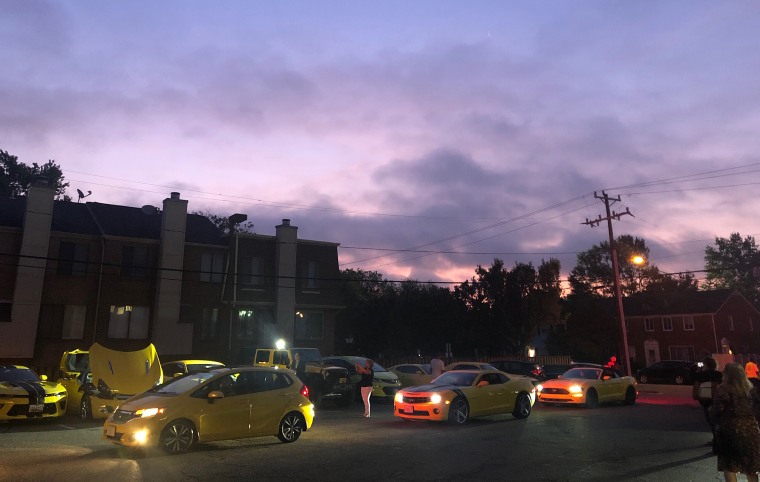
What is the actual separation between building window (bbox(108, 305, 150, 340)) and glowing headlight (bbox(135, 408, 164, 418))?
2454cm

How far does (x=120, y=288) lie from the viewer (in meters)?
31.8

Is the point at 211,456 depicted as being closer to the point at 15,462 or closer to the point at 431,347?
the point at 15,462

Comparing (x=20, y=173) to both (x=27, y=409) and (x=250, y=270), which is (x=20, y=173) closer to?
(x=250, y=270)

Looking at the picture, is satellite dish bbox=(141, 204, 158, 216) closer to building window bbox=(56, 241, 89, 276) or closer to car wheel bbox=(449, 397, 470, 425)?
building window bbox=(56, 241, 89, 276)

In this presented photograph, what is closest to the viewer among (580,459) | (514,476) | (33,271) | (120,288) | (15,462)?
(514,476)

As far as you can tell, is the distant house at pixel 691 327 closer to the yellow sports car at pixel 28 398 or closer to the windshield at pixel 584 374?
the windshield at pixel 584 374

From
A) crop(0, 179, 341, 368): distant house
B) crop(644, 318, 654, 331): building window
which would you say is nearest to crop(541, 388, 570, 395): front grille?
crop(0, 179, 341, 368): distant house

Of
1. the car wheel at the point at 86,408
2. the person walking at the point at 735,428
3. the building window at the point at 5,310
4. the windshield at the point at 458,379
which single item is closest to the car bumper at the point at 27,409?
the car wheel at the point at 86,408

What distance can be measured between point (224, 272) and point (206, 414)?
25970 mm

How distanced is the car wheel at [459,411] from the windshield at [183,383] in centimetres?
620

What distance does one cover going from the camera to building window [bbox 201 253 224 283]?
114 ft

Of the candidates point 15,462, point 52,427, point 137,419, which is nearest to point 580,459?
point 137,419

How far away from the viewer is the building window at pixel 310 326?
36.6 m

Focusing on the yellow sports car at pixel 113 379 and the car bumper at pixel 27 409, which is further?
the yellow sports car at pixel 113 379
